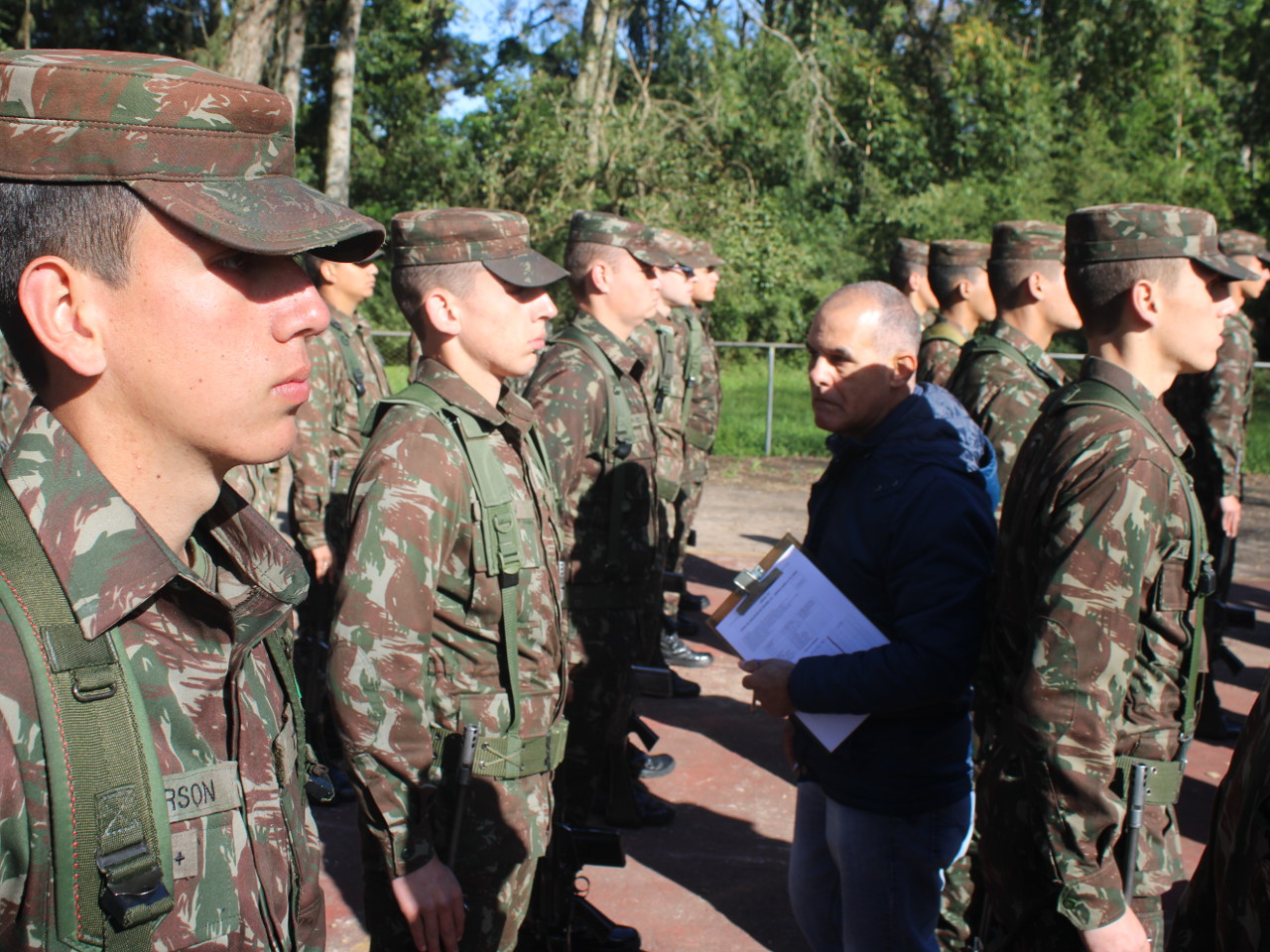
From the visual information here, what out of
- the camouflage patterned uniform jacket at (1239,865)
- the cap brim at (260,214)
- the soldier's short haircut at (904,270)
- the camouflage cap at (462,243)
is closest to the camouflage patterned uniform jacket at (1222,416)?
the soldier's short haircut at (904,270)

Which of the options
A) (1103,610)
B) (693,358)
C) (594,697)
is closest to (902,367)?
(1103,610)

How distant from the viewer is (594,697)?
14.2ft

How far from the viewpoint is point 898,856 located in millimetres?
2883

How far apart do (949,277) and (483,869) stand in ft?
16.2

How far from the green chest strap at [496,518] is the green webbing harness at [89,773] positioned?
1386 millimetres

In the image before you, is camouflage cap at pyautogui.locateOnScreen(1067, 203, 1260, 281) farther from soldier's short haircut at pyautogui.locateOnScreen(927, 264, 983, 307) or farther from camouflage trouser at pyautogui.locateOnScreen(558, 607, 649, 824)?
soldier's short haircut at pyautogui.locateOnScreen(927, 264, 983, 307)

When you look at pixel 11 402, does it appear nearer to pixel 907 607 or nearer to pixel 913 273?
pixel 907 607

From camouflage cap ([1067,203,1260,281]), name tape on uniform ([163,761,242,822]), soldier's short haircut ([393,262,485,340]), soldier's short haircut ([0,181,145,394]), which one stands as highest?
camouflage cap ([1067,203,1260,281])

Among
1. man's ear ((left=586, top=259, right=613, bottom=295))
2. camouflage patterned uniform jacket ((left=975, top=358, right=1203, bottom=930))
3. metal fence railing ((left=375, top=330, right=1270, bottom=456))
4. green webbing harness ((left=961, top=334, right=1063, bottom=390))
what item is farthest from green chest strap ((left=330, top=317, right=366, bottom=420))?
metal fence railing ((left=375, top=330, right=1270, bottom=456))

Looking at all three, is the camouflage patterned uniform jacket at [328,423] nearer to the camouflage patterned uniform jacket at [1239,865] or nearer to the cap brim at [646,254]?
the cap brim at [646,254]

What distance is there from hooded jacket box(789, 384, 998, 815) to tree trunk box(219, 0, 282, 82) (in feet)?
41.9

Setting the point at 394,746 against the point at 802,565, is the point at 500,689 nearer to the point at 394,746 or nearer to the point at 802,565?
the point at 394,746

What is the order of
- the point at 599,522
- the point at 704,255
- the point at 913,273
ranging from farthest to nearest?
1. the point at 704,255
2. the point at 913,273
3. the point at 599,522

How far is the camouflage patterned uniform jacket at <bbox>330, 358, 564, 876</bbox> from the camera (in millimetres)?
2527
